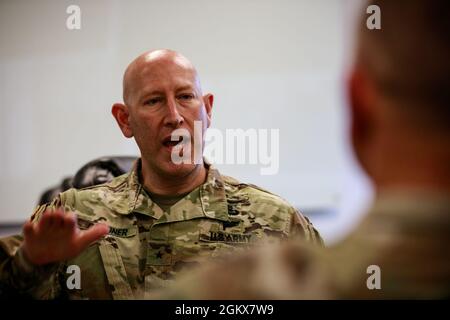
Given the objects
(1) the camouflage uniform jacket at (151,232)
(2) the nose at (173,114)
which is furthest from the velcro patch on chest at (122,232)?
(2) the nose at (173,114)

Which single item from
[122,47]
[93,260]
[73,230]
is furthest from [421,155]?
[122,47]

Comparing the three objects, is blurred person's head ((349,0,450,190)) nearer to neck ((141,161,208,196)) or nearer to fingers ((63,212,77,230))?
fingers ((63,212,77,230))

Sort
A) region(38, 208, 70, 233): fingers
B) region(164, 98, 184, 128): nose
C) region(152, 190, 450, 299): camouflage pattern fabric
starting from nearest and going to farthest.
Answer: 1. region(152, 190, 450, 299): camouflage pattern fabric
2. region(38, 208, 70, 233): fingers
3. region(164, 98, 184, 128): nose

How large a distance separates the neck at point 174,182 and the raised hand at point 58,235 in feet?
1.47

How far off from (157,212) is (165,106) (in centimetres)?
27

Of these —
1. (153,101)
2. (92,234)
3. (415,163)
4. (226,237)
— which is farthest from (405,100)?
(153,101)

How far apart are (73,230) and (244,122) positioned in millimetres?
731

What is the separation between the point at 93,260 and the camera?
1.53m

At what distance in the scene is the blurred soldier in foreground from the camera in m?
0.61

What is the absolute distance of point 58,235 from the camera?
45.8 inches

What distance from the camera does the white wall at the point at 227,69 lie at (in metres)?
1.73

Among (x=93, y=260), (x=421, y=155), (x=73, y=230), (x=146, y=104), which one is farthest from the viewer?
(x=146, y=104)

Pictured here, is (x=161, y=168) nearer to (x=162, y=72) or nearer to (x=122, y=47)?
(x=162, y=72)

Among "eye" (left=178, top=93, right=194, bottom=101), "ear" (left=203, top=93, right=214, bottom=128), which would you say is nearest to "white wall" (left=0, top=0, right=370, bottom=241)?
"ear" (left=203, top=93, right=214, bottom=128)
